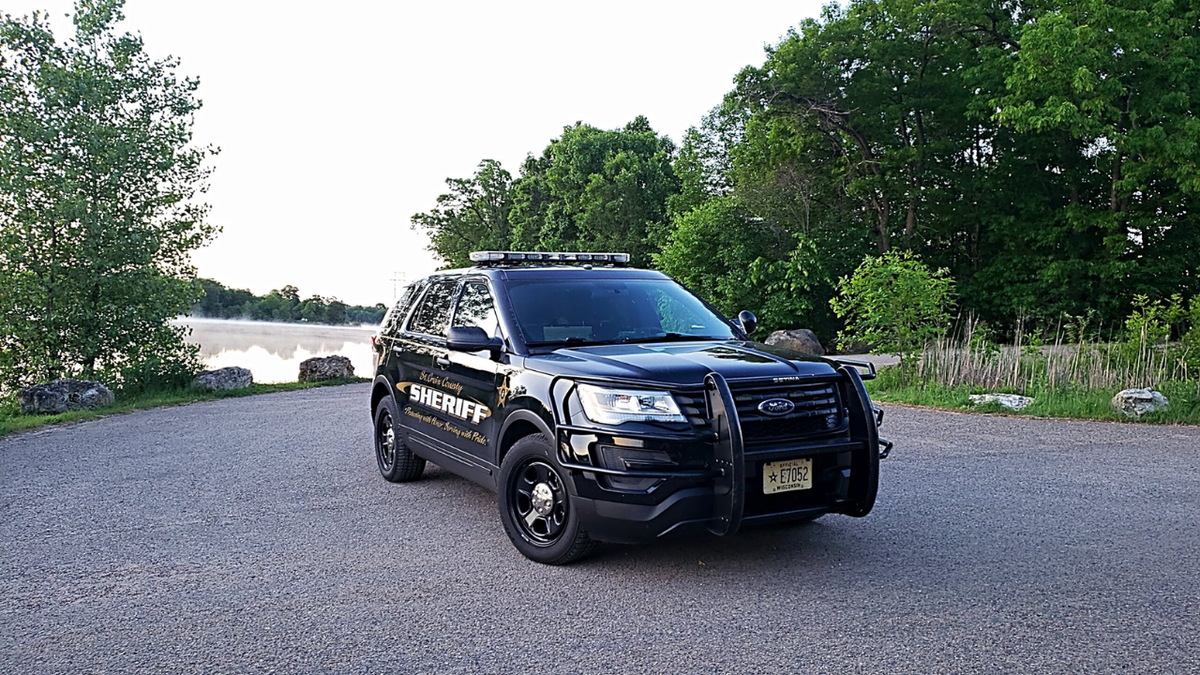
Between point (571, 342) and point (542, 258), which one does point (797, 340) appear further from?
point (571, 342)

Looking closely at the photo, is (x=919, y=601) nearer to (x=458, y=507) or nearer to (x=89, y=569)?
(x=458, y=507)

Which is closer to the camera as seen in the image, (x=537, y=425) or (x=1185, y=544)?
(x=537, y=425)

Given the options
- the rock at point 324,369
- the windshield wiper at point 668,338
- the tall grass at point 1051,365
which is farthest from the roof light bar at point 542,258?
the rock at point 324,369

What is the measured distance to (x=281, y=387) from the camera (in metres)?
17.5

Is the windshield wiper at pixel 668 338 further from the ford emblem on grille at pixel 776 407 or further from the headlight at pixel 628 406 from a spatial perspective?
the ford emblem on grille at pixel 776 407

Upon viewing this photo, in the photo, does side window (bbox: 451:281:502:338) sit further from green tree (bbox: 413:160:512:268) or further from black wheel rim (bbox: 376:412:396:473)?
green tree (bbox: 413:160:512:268)

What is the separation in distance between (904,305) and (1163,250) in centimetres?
1959

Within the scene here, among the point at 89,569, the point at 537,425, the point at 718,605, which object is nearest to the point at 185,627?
the point at 89,569

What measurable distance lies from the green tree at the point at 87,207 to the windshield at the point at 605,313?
518 inches

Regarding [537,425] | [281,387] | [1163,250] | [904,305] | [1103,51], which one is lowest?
[281,387]

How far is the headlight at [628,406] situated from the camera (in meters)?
4.91

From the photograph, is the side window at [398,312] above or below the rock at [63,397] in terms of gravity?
above

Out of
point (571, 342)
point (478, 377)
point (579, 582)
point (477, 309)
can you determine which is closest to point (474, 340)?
point (478, 377)

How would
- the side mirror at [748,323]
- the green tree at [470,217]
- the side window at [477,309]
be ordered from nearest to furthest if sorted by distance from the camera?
the side window at [477,309], the side mirror at [748,323], the green tree at [470,217]
